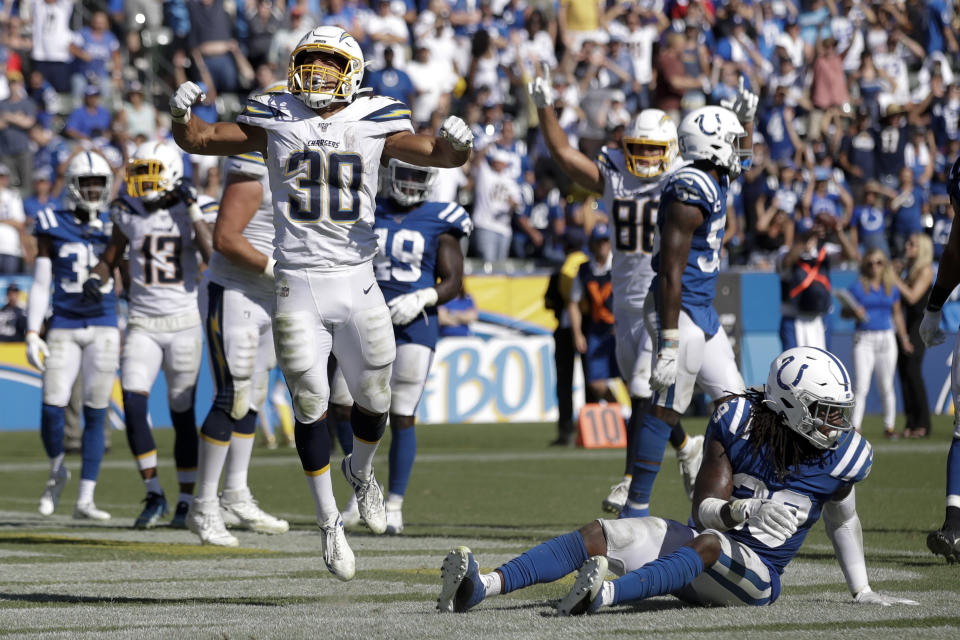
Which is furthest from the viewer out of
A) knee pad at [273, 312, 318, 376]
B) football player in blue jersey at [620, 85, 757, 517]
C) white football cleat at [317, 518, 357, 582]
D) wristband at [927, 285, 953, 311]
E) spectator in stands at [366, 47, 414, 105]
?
spectator in stands at [366, 47, 414, 105]

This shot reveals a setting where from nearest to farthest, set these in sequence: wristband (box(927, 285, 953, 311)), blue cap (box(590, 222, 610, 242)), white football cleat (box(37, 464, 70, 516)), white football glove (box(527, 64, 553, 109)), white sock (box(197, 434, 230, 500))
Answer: wristband (box(927, 285, 953, 311)), white football glove (box(527, 64, 553, 109)), white sock (box(197, 434, 230, 500)), white football cleat (box(37, 464, 70, 516)), blue cap (box(590, 222, 610, 242))

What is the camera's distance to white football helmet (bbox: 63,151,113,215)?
30.7 ft

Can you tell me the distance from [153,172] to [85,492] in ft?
6.50

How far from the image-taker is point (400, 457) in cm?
831

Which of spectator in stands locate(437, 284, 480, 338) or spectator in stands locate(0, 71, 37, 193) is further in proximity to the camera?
spectator in stands locate(0, 71, 37, 193)

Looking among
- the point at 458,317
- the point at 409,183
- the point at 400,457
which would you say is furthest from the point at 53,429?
the point at 458,317

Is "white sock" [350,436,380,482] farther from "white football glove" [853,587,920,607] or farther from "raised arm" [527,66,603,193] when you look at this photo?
"white football glove" [853,587,920,607]

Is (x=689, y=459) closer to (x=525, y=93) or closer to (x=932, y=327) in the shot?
(x=932, y=327)

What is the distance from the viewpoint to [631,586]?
472cm

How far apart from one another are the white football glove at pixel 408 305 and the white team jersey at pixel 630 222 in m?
1.05

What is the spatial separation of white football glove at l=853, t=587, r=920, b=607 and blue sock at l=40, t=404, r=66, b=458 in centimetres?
578

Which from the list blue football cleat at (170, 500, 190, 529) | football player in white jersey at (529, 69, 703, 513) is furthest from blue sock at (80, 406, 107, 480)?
football player in white jersey at (529, 69, 703, 513)

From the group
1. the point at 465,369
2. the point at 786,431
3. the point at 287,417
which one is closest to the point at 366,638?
the point at 786,431

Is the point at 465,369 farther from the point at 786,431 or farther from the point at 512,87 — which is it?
the point at 786,431
